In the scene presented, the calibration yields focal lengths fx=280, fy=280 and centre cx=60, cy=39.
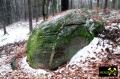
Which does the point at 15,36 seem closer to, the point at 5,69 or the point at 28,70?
the point at 5,69

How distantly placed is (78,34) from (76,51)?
783 millimetres

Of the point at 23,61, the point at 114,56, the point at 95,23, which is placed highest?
the point at 95,23

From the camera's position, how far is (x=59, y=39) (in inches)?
490

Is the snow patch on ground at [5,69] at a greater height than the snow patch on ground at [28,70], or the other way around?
the snow patch on ground at [28,70]

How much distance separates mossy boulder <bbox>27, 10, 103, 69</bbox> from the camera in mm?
12203

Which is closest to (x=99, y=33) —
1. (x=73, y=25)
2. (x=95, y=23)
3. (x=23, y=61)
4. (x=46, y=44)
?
(x=95, y=23)

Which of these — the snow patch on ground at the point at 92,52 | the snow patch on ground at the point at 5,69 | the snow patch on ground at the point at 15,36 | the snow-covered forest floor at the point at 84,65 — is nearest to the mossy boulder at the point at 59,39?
the snow patch on ground at the point at 92,52

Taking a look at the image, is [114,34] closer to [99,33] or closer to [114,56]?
[99,33]

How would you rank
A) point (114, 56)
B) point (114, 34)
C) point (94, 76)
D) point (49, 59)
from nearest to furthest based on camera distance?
point (94, 76) < point (114, 56) < point (49, 59) < point (114, 34)

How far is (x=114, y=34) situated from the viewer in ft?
42.9

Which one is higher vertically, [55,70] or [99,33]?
[99,33]

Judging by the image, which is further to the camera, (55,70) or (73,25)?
(73,25)

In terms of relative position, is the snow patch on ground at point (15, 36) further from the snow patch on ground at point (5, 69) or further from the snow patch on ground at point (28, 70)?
the snow patch on ground at point (28, 70)

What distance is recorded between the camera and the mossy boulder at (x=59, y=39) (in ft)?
40.0
